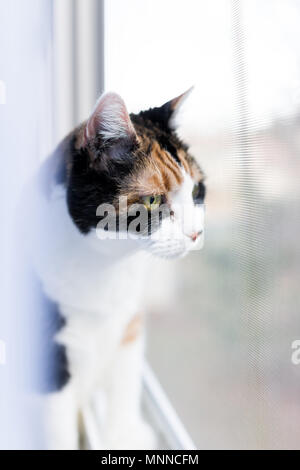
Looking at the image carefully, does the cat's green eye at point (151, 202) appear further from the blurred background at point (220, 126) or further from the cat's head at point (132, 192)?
the blurred background at point (220, 126)

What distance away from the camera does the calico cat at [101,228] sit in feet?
2.04

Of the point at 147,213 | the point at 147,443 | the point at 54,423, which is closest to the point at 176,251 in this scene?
the point at 147,213

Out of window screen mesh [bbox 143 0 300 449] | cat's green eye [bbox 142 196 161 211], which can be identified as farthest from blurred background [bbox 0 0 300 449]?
cat's green eye [bbox 142 196 161 211]

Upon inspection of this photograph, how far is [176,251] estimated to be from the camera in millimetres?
640

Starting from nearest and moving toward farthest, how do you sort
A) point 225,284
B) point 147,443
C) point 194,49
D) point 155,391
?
point 194,49
point 225,284
point 147,443
point 155,391

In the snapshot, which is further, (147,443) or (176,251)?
(147,443)

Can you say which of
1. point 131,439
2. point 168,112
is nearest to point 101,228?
point 168,112

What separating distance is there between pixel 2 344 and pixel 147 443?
0.44 m

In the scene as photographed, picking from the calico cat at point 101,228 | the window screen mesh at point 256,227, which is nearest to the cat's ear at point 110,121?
the calico cat at point 101,228

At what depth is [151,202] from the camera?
2.07 feet

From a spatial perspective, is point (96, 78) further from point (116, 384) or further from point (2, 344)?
point (116, 384)

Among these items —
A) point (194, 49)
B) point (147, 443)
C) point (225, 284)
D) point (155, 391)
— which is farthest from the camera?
point (155, 391)

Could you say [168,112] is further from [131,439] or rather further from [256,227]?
[131,439]

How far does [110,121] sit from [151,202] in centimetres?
14
